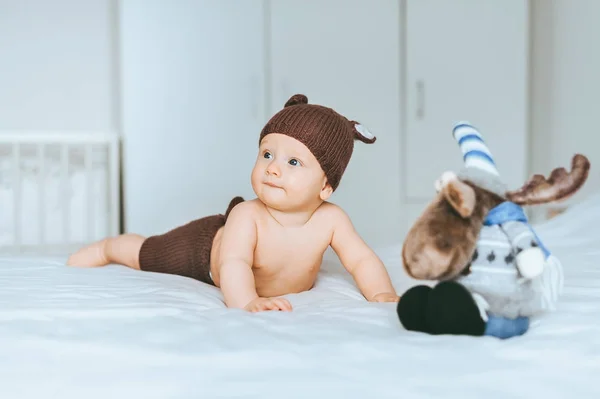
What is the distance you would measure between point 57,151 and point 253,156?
730 millimetres

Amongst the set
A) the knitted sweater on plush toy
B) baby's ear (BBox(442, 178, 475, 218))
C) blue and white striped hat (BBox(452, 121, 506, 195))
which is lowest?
the knitted sweater on plush toy

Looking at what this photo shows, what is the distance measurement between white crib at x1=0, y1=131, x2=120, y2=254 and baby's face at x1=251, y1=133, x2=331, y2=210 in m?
1.32

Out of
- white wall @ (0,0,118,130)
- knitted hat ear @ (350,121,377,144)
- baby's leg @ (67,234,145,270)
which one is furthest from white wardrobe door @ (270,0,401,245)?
knitted hat ear @ (350,121,377,144)

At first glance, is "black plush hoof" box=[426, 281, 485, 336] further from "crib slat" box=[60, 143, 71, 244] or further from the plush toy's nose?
"crib slat" box=[60, 143, 71, 244]

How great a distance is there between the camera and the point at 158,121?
7.38 feet

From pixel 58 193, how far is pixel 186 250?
1320 mm

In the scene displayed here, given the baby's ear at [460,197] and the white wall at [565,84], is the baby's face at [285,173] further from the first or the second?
the white wall at [565,84]

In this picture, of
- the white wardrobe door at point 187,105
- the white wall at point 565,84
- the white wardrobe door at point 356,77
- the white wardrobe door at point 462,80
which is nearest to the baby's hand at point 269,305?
the white wall at point 565,84

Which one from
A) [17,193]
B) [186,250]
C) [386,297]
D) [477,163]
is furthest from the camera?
[17,193]

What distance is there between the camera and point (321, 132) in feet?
3.33

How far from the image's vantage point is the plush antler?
67 cm

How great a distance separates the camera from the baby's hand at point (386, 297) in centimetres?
97

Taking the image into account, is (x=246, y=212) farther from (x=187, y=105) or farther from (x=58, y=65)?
(x=58, y=65)

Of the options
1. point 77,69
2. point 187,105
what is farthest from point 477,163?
point 77,69
